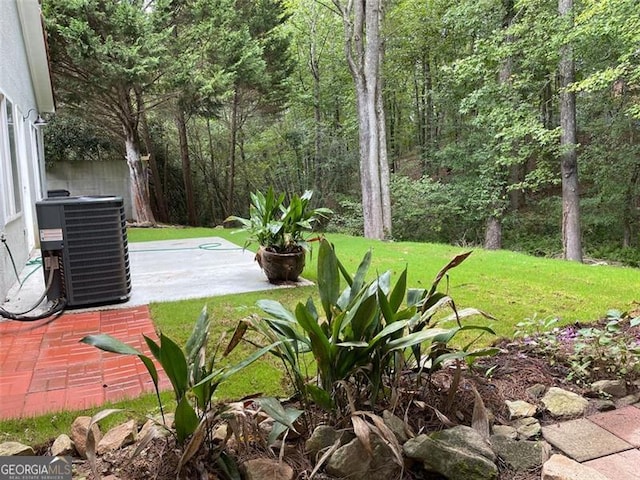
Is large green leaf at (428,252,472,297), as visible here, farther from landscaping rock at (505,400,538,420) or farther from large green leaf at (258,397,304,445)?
large green leaf at (258,397,304,445)

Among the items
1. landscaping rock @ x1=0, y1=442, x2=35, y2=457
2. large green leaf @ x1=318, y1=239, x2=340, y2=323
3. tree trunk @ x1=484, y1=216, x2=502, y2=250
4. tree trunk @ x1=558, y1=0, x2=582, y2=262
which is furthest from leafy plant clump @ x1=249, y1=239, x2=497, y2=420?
tree trunk @ x1=484, y1=216, x2=502, y2=250

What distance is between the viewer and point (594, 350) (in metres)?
2.36

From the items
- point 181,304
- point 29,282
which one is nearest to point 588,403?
point 181,304

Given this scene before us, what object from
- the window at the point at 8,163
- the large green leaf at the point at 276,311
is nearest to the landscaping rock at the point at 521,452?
the large green leaf at the point at 276,311

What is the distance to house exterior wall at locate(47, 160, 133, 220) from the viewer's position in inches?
457

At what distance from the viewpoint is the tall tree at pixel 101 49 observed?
27.6 feet

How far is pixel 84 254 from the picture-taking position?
3.79m

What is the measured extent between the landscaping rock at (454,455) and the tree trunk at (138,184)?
11.0 m

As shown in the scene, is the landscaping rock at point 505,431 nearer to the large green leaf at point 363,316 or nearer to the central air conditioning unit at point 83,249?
the large green leaf at point 363,316

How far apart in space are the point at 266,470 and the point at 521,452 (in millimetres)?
951

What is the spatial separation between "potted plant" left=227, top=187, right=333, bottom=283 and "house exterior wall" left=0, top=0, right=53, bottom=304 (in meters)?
2.41

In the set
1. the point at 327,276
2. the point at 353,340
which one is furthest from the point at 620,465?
the point at 327,276

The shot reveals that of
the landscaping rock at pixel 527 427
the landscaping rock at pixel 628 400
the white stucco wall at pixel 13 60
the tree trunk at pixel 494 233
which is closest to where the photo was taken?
the landscaping rock at pixel 527 427

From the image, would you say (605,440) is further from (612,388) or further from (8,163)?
(8,163)
